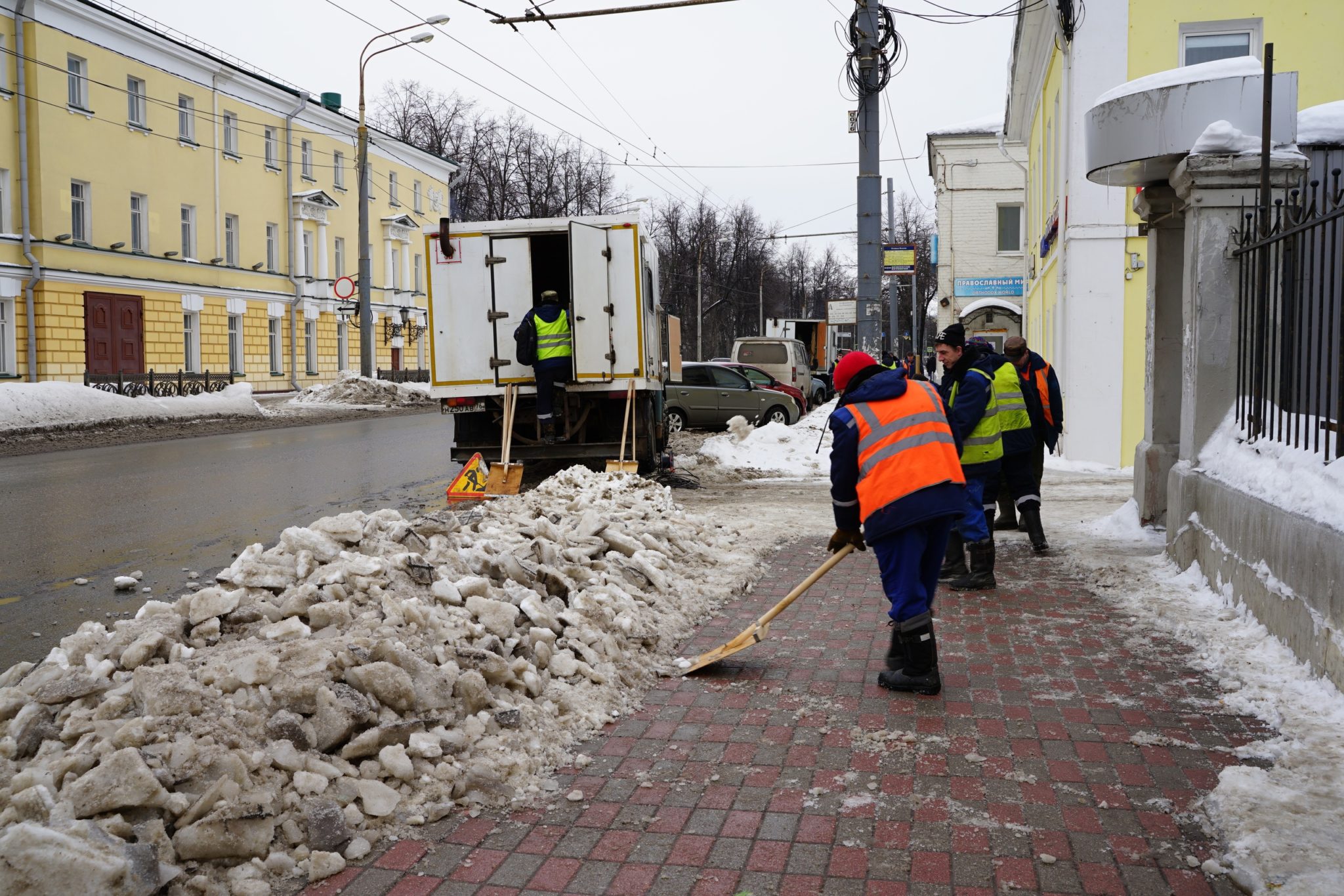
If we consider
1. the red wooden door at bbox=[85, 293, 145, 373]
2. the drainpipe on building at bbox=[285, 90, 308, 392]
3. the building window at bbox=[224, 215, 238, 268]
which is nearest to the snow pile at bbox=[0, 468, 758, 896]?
the red wooden door at bbox=[85, 293, 145, 373]

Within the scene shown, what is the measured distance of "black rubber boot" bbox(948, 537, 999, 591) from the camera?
7.37 metres

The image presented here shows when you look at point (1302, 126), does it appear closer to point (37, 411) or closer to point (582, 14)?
point (582, 14)

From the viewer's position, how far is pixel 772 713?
16.1 ft

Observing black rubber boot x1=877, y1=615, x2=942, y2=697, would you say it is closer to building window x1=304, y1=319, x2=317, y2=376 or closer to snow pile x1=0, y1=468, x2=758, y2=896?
snow pile x1=0, y1=468, x2=758, y2=896

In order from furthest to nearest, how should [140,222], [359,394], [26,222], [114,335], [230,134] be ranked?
[230,134] → [140,222] → [359,394] → [114,335] → [26,222]

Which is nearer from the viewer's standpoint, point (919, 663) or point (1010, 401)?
point (919, 663)

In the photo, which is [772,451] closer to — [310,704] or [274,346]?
[310,704]

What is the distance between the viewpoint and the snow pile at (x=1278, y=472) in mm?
5133

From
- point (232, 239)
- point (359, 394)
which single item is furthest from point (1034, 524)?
point (232, 239)

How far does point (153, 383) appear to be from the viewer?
29297 millimetres

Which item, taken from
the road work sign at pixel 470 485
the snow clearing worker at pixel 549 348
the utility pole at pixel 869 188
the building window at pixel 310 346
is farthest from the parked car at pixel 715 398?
the building window at pixel 310 346

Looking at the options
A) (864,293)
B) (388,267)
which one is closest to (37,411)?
(864,293)

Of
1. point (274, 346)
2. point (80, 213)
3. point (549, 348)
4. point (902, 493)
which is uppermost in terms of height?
point (80, 213)

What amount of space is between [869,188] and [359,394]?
2197 cm
